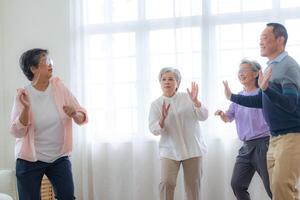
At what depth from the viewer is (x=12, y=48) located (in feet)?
14.4

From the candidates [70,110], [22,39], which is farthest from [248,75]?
[22,39]

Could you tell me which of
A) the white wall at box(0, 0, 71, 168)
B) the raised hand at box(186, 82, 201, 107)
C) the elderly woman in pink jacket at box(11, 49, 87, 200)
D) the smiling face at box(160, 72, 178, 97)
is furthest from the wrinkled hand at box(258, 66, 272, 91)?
the white wall at box(0, 0, 71, 168)

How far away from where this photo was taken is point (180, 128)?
3.25m

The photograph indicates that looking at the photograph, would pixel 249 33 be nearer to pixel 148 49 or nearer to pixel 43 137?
pixel 148 49

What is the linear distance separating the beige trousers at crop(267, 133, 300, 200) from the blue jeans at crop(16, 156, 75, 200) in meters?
1.37

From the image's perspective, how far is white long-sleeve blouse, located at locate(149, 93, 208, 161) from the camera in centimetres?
323

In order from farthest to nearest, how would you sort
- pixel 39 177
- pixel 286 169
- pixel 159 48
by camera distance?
pixel 159 48, pixel 39 177, pixel 286 169

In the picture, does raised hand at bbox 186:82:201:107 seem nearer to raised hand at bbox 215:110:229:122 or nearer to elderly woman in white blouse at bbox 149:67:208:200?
elderly woman in white blouse at bbox 149:67:208:200

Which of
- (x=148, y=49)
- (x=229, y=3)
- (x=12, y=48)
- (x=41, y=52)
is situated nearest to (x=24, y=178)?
(x=41, y=52)

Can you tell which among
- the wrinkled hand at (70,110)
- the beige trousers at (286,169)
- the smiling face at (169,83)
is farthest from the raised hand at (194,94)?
the wrinkled hand at (70,110)

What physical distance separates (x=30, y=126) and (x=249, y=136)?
5.36 ft

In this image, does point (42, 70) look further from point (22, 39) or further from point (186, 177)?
point (22, 39)

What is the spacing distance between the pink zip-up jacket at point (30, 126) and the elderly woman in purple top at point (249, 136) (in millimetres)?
1253

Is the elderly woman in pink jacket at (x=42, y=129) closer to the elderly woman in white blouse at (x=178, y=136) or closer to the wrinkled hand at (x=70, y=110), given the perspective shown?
the wrinkled hand at (x=70, y=110)
